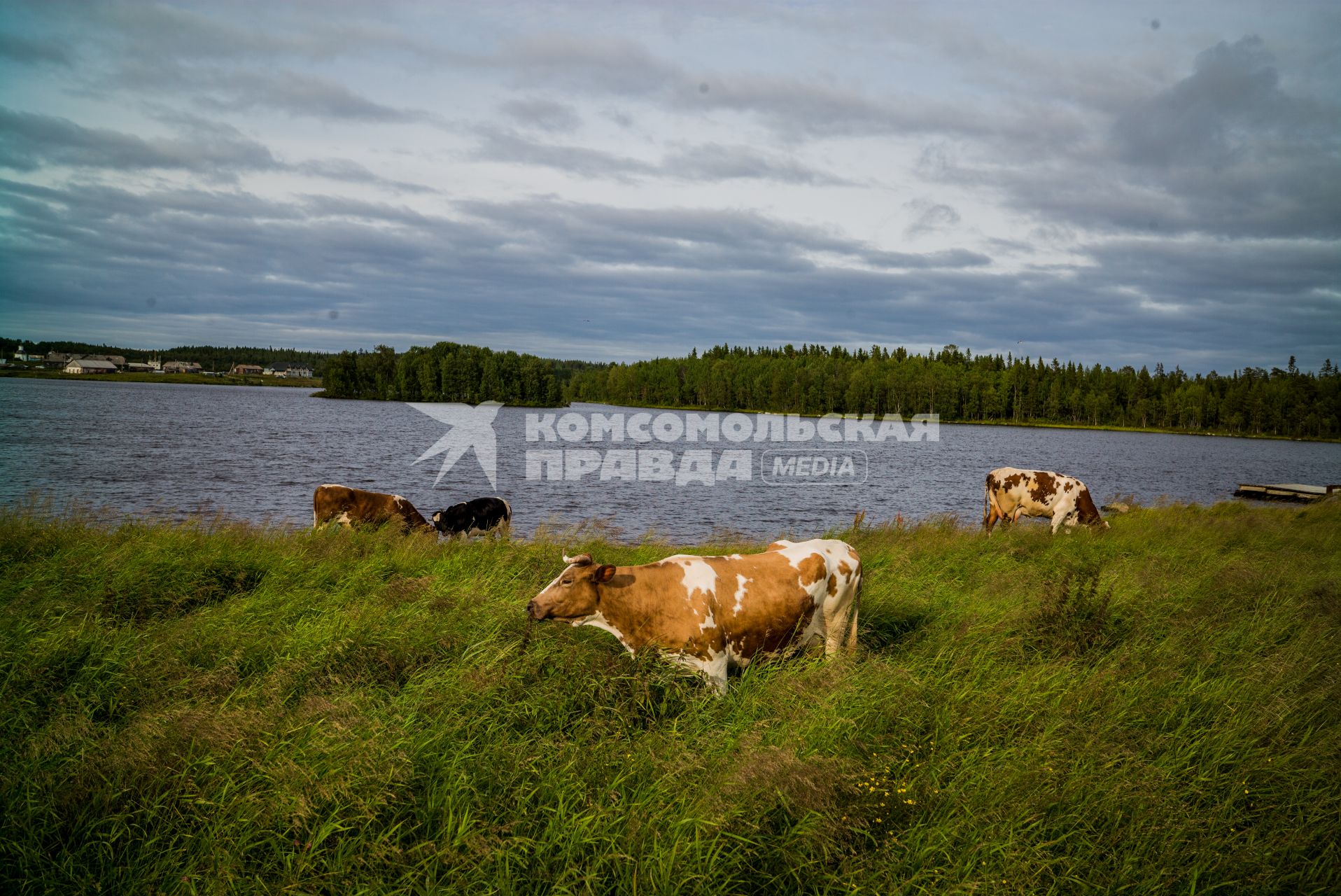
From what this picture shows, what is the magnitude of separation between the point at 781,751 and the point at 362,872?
8.35 ft

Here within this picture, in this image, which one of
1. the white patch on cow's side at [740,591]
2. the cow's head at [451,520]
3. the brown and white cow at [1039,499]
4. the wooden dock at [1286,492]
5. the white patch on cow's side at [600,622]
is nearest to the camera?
the white patch on cow's side at [600,622]

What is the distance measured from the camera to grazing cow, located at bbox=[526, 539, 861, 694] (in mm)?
→ 6820

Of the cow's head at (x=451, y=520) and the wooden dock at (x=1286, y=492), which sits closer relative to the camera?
the cow's head at (x=451, y=520)

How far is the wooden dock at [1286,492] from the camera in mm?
39219

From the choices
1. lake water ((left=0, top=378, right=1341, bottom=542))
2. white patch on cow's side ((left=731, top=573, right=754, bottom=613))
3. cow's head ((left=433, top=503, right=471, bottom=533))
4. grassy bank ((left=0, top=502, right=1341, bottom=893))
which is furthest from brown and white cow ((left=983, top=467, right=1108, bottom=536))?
white patch on cow's side ((left=731, top=573, right=754, bottom=613))

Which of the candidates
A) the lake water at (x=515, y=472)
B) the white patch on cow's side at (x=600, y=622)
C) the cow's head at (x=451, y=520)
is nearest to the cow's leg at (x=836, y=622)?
the white patch on cow's side at (x=600, y=622)

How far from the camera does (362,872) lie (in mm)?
4012

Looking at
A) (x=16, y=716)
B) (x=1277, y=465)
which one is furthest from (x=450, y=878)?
(x=1277, y=465)

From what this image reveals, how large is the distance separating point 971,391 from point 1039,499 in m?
174

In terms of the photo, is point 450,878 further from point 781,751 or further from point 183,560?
point 183,560

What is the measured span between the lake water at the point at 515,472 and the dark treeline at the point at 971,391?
68.1m

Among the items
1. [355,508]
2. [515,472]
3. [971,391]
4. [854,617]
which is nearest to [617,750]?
[854,617]

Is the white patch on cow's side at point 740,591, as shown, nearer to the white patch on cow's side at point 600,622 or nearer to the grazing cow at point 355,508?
the white patch on cow's side at point 600,622

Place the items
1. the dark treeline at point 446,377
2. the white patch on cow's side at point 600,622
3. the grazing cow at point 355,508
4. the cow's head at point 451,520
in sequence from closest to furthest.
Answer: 1. the white patch on cow's side at point 600,622
2. the grazing cow at point 355,508
3. the cow's head at point 451,520
4. the dark treeline at point 446,377
